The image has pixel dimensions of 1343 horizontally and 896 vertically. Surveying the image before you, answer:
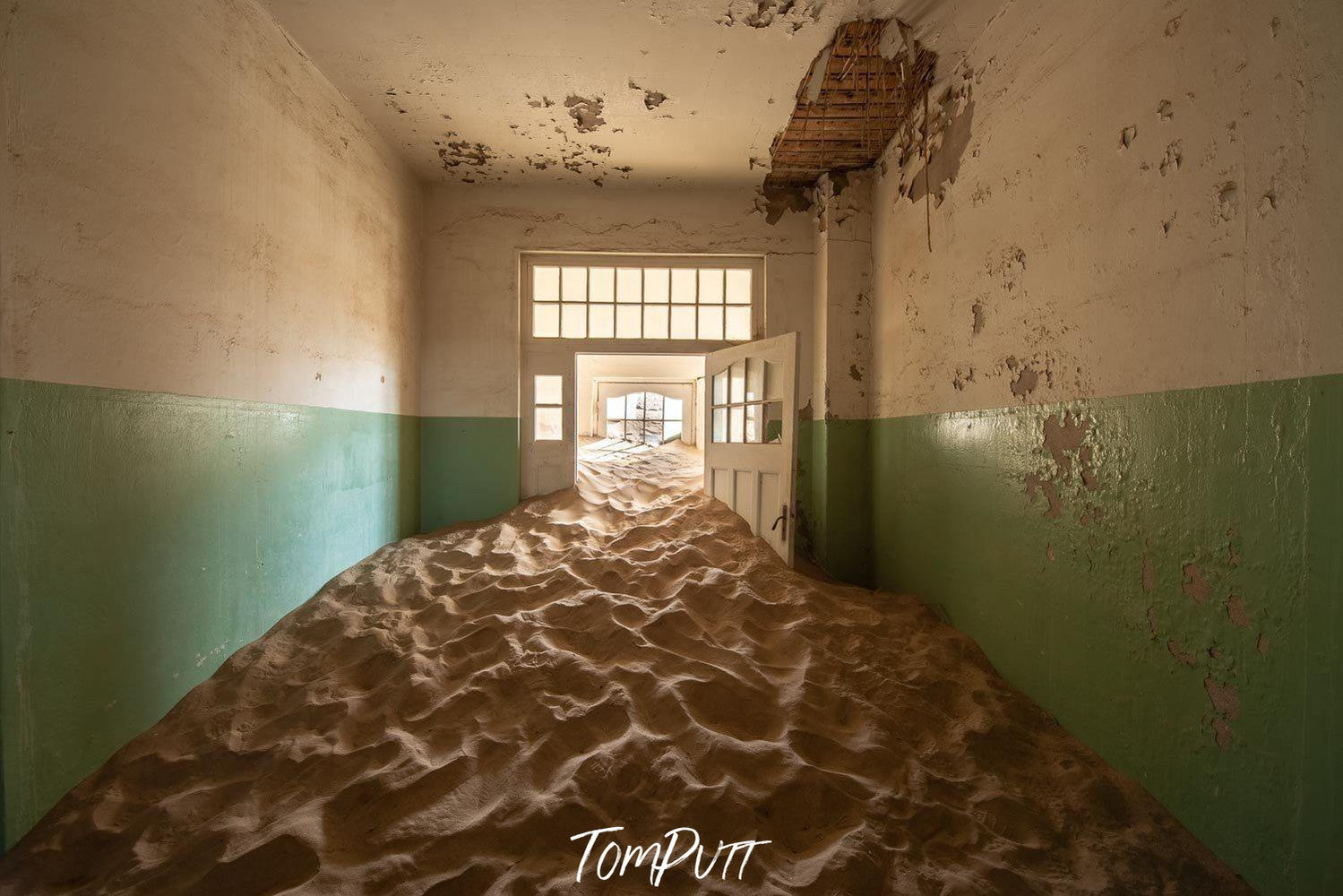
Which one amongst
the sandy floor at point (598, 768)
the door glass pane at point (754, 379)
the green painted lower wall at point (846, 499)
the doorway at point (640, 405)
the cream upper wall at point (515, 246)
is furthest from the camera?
the doorway at point (640, 405)

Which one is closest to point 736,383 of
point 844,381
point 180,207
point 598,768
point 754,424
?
point 754,424

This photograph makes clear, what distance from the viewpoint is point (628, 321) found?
451 centimetres

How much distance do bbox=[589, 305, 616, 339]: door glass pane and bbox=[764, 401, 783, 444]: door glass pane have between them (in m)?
1.48

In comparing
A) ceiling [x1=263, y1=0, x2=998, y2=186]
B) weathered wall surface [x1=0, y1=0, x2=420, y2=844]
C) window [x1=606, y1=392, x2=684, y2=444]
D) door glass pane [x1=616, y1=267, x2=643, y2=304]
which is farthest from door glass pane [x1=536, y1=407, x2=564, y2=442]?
window [x1=606, y1=392, x2=684, y2=444]

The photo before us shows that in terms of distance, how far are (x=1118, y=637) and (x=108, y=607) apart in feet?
9.87

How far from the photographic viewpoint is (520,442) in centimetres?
443

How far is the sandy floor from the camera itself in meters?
1.38

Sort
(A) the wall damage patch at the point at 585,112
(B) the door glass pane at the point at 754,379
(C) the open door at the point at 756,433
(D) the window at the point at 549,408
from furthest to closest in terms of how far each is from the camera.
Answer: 1. (D) the window at the point at 549,408
2. (B) the door glass pane at the point at 754,379
3. (C) the open door at the point at 756,433
4. (A) the wall damage patch at the point at 585,112

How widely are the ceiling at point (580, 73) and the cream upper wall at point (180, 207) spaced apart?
33 centimetres

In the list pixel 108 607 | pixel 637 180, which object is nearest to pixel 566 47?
pixel 637 180

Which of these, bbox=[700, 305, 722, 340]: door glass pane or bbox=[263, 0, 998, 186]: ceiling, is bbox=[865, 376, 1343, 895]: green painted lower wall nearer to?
bbox=[263, 0, 998, 186]: ceiling

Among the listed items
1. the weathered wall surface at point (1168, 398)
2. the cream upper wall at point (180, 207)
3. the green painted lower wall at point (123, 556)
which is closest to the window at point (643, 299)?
the cream upper wall at point (180, 207)

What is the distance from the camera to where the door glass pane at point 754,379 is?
3725mm

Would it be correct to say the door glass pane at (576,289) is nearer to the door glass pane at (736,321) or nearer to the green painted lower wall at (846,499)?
the door glass pane at (736,321)
